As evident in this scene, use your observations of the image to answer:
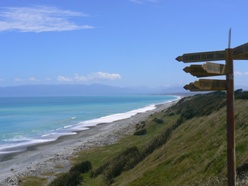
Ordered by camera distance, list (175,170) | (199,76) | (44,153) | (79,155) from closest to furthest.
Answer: (199,76) → (175,170) → (79,155) → (44,153)

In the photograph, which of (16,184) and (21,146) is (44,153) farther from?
(16,184)

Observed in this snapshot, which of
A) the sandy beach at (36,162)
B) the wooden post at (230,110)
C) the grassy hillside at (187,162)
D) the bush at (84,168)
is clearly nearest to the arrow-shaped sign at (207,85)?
the wooden post at (230,110)

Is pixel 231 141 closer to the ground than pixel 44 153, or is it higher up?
higher up

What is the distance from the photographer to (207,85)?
7.64m

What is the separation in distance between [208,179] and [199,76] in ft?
22.1

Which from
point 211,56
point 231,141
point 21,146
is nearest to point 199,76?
point 211,56

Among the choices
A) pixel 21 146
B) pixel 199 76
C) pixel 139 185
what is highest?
pixel 199 76

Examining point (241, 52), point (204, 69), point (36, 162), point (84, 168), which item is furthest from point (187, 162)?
point (36, 162)

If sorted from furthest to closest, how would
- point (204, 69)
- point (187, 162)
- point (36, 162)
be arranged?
point (36, 162)
point (187, 162)
point (204, 69)

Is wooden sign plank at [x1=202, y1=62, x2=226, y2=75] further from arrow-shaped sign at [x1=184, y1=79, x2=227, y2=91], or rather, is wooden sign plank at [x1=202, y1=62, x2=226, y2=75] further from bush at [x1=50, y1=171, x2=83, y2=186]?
bush at [x1=50, y1=171, x2=83, y2=186]

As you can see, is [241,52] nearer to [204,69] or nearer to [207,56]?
[207,56]

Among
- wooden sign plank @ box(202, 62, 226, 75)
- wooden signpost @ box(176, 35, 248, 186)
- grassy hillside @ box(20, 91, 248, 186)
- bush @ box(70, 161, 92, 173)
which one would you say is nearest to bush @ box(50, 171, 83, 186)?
grassy hillside @ box(20, 91, 248, 186)

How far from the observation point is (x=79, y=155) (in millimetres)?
41344

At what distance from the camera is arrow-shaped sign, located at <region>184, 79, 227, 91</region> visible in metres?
7.42
